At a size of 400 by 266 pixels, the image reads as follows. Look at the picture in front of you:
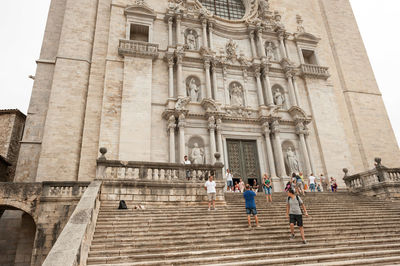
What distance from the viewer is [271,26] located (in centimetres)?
1889

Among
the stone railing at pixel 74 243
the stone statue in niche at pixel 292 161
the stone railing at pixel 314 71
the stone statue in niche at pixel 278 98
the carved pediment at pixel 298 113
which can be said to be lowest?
the stone railing at pixel 74 243

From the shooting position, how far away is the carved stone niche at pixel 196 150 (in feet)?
44.6

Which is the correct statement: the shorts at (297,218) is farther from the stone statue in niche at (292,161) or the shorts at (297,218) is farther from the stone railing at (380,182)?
the stone statue in niche at (292,161)

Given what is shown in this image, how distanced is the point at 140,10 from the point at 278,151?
12105 mm

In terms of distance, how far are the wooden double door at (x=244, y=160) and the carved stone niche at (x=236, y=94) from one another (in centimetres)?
244

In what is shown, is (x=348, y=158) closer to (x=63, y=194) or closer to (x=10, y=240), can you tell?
(x=63, y=194)

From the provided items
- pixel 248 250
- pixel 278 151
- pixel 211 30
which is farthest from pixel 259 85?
pixel 248 250

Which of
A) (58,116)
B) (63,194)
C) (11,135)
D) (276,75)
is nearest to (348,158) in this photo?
(276,75)

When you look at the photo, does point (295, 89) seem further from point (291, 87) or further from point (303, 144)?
point (303, 144)

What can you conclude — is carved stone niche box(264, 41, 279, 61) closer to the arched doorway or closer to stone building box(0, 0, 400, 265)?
stone building box(0, 0, 400, 265)

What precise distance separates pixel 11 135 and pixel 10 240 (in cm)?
602

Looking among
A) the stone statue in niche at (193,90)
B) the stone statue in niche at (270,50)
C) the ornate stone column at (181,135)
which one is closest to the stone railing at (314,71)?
the stone statue in niche at (270,50)

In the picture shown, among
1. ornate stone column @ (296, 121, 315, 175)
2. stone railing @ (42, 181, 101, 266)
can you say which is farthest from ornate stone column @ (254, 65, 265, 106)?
stone railing @ (42, 181, 101, 266)

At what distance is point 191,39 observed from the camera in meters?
17.2
